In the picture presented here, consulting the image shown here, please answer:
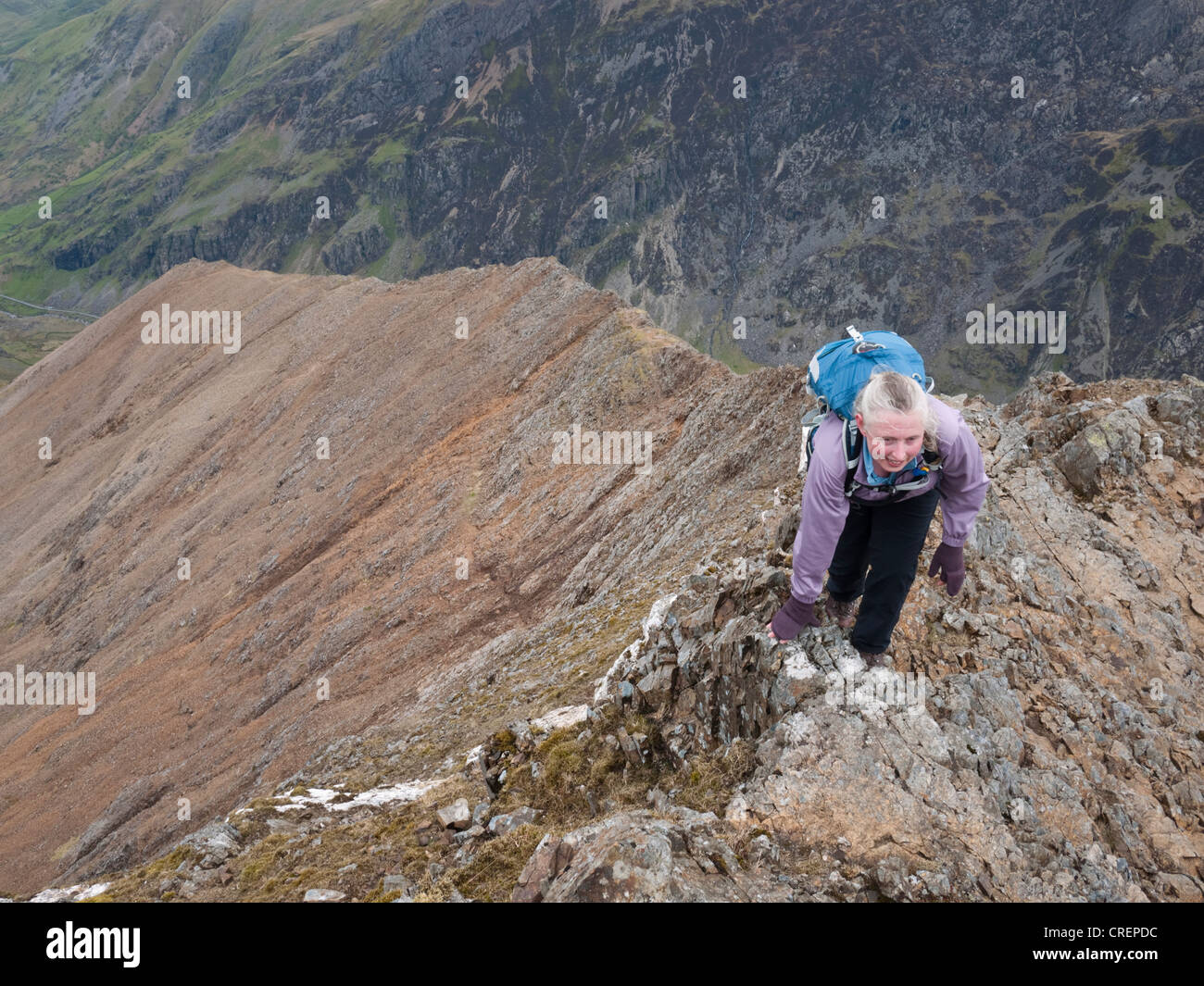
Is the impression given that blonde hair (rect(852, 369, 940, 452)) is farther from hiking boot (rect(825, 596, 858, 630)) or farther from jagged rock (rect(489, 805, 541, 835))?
jagged rock (rect(489, 805, 541, 835))

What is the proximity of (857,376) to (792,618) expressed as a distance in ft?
11.2

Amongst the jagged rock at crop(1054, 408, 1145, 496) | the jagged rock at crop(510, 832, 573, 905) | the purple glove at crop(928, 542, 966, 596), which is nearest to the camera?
the jagged rock at crop(510, 832, 573, 905)

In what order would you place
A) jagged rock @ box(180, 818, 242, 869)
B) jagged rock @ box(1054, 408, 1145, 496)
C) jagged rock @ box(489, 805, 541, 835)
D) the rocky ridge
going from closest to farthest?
the rocky ridge
jagged rock @ box(489, 805, 541, 835)
jagged rock @ box(1054, 408, 1145, 496)
jagged rock @ box(180, 818, 242, 869)

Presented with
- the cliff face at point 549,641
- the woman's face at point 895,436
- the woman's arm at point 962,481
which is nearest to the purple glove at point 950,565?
the woman's arm at point 962,481

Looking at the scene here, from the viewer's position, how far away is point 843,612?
10.4 m

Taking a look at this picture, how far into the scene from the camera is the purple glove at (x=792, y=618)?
974 cm

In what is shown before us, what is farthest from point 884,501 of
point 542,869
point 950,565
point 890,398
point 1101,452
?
point 1101,452

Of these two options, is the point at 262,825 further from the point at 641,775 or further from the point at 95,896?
the point at 641,775

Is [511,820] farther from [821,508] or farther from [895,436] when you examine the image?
[895,436]

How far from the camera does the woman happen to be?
7445 mm

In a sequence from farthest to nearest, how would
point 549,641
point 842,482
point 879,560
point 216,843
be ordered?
point 549,641 → point 216,843 → point 879,560 → point 842,482

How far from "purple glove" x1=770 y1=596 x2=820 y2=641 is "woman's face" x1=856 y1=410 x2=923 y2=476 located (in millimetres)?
2680

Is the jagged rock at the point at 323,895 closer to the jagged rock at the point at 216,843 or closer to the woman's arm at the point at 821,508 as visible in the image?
the jagged rock at the point at 216,843

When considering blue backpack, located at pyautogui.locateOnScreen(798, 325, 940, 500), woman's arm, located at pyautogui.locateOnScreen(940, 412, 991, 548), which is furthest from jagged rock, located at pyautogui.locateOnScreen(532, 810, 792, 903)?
woman's arm, located at pyautogui.locateOnScreen(940, 412, 991, 548)
